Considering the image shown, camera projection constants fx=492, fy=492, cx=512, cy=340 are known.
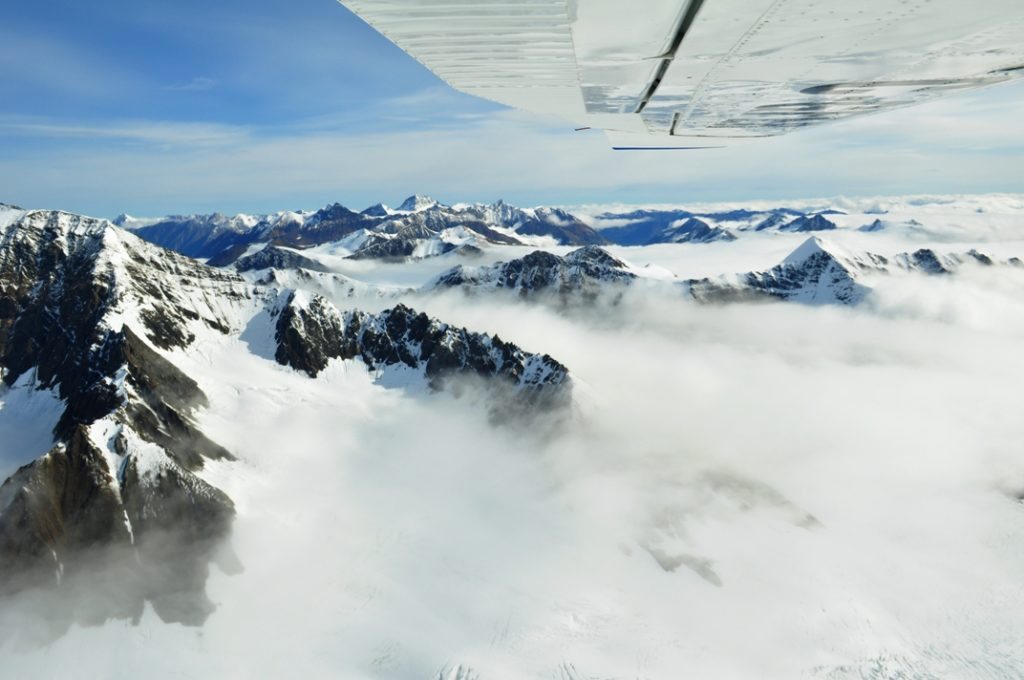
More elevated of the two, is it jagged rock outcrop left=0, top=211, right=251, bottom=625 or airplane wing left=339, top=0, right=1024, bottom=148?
airplane wing left=339, top=0, right=1024, bottom=148

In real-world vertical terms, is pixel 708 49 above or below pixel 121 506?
above

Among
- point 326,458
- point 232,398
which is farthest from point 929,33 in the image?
point 232,398

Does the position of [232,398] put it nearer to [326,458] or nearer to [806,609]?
[326,458]

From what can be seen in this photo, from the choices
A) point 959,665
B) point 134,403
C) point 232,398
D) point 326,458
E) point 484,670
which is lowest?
point 959,665

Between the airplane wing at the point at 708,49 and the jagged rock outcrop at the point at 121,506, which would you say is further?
the jagged rock outcrop at the point at 121,506

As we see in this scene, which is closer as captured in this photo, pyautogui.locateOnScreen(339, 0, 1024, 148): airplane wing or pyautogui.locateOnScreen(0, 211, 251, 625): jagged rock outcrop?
pyautogui.locateOnScreen(339, 0, 1024, 148): airplane wing

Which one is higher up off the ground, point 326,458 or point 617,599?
point 326,458

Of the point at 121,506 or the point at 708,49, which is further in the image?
the point at 121,506

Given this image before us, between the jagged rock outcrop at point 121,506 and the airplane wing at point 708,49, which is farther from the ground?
the airplane wing at point 708,49
